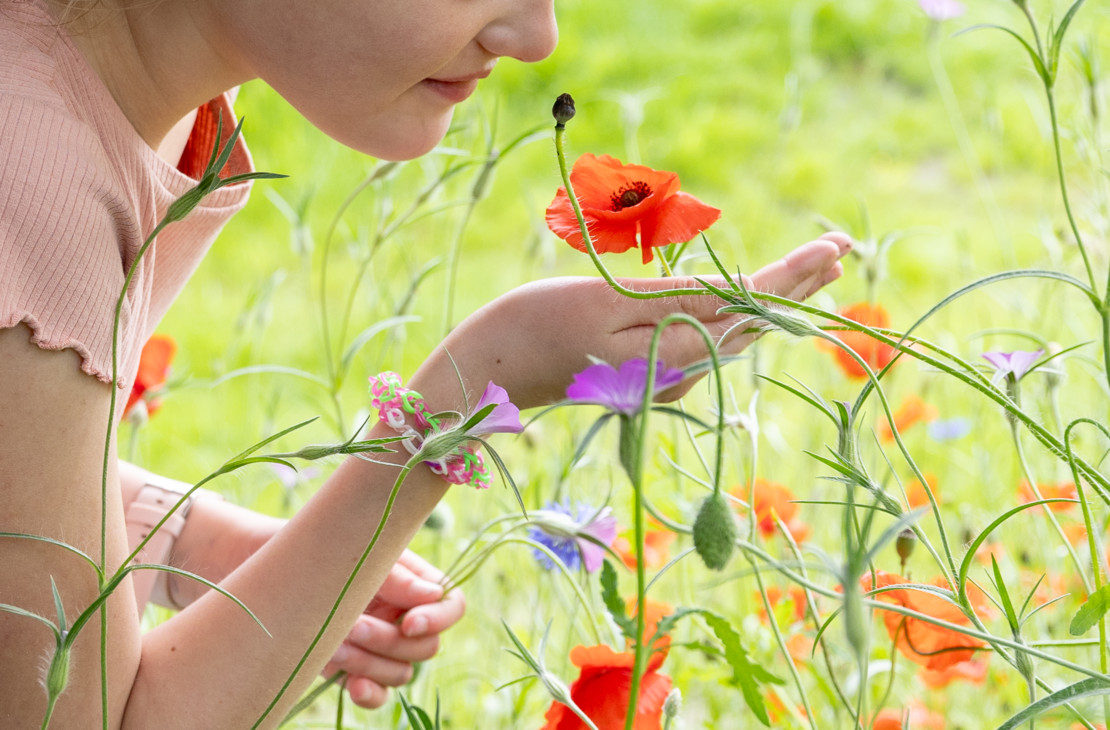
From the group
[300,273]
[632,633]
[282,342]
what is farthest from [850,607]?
[300,273]

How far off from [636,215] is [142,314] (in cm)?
37

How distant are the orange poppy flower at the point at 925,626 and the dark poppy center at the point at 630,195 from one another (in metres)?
0.21

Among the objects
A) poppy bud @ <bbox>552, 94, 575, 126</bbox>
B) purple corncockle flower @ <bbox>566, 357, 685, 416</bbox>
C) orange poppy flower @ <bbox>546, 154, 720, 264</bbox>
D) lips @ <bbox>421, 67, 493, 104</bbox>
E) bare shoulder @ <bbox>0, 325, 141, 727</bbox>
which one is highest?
lips @ <bbox>421, 67, 493, 104</bbox>

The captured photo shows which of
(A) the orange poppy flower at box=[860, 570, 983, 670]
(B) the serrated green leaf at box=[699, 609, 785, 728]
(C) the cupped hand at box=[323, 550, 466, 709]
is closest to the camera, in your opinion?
(B) the serrated green leaf at box=[699, 609, 785, 728]

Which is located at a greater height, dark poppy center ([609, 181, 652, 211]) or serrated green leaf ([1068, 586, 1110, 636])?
dark poppy center ([609, 181, 652, 211])

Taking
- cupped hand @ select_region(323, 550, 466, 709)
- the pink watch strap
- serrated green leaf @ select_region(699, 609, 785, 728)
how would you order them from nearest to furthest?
1. serrated green leaf @ select_region(699, 609, 785, 728)
2. cupped hand @ select_region(323, 550, 466, 709)
3. the pink watch strap

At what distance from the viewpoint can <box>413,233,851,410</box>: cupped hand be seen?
17.8 inches

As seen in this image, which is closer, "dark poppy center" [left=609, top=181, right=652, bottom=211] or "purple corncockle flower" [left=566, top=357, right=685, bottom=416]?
"purple corncockle flower" [left=566, top=357, right=685, bottom=416]

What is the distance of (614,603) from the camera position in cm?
49

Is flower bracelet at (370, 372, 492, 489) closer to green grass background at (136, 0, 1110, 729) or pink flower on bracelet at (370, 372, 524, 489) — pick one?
pink flower on bracelet at (370, 372, 524, 489)

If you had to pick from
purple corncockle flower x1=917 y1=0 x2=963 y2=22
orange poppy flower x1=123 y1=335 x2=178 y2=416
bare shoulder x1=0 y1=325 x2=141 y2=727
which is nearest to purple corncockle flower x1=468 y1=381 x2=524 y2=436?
bare shoulder x1=0 y1=325 x2=141 y2=727

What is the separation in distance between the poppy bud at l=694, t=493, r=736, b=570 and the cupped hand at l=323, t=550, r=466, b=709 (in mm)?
368

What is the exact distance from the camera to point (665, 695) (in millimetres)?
520

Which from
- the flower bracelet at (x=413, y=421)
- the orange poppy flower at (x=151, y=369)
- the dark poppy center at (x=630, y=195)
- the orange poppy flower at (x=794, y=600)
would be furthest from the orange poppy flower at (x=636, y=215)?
the orange poppy flower at (x=151, y=369)
